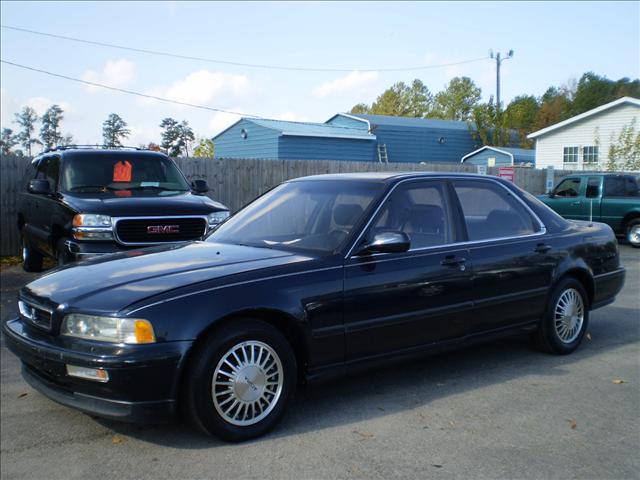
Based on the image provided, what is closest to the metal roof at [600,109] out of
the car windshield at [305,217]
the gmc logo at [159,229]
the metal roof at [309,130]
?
the metal roof at [309,130]

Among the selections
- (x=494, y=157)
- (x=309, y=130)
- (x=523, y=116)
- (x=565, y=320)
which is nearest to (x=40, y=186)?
(x=565, y=320)

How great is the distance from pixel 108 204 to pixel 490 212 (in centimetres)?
453

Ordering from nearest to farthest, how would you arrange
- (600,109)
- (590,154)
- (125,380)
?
(125,380), (600,109), (590,154)

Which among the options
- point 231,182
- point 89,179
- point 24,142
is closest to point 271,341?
point 89,179

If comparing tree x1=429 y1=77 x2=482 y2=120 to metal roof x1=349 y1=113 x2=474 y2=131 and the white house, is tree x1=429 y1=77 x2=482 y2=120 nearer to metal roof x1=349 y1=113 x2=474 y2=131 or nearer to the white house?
metal roof x1=349 y1=113 x2=474 y2=131

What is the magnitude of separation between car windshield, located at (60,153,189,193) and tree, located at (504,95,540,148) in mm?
34925

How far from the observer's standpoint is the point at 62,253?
789 cm

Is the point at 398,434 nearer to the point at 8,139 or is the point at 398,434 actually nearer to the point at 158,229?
the point at 158,229

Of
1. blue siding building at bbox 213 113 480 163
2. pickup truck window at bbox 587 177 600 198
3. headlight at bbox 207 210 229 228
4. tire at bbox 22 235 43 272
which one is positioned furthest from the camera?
blue siding building at bbox 213 113 480 163

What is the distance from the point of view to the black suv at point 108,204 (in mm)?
7520

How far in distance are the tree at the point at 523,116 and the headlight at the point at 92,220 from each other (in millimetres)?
36770

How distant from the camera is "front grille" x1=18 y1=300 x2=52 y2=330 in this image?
3910 mm

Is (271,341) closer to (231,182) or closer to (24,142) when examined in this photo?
(231,182)

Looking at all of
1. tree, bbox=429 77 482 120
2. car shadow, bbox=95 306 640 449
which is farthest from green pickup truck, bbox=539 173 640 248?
tree, bbox=429 77 482 120
